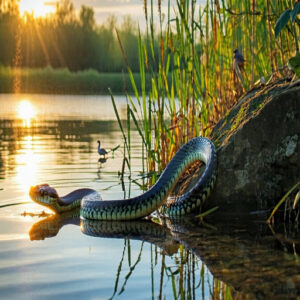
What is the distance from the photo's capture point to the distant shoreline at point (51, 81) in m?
38.8

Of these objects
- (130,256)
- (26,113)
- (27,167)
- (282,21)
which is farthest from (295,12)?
(26,113)

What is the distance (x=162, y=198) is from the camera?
6027 mm

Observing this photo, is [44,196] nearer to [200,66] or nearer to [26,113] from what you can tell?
[200,66]

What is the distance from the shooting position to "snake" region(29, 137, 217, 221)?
19.5 ft

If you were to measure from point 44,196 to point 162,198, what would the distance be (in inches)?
46.9

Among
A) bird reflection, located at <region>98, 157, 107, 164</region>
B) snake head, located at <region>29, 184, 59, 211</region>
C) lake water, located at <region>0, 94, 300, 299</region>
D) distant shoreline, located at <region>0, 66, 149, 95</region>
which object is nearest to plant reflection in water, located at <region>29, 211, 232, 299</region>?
lake water, located at <region>0, 94, 300, 299</region>

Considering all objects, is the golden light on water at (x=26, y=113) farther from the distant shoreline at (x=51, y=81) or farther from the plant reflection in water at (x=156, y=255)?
the plant reflection in water at (x=156, y=255)

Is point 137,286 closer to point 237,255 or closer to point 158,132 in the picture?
point 237,255

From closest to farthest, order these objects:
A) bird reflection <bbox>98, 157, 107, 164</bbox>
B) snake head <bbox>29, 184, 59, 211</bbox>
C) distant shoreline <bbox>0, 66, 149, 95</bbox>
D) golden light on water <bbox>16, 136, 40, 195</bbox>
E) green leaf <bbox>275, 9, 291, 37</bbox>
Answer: green leaf <bbox>275, 9, 291, 37</bbox>
snake head <bbox>29, 184, 59, 211</bbox>
golden light on water <bbox>16, 136, 40, 195</bbox>
bird reflection <bbox>98, 157, 107, 164</bbox>
distant shoreline <bbox>0, 66, 149, 95</bbox>

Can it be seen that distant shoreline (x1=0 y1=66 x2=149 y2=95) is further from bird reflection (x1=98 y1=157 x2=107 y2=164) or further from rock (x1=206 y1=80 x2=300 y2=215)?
rock (x1=206 y1=80 x2=300 y2=215)

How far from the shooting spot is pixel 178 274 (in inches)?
162

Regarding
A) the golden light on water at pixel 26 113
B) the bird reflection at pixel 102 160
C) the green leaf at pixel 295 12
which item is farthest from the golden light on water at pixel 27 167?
the golden light on water at pixel 26 113

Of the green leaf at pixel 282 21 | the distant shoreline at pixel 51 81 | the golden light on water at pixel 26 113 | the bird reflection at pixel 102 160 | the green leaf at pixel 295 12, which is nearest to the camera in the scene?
the green leaf at pixel 295 12

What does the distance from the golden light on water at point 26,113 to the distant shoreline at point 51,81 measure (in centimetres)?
993
